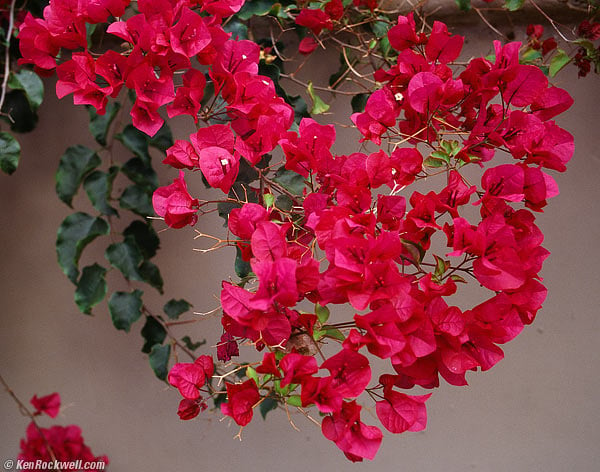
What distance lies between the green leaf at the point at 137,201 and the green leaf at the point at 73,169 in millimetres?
87

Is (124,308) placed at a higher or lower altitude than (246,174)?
lower

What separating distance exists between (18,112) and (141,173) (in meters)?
0.29

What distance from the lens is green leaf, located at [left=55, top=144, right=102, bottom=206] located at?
40.9 inches

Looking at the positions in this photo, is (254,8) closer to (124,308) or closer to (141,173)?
(141,173)

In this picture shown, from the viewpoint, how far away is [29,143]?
1.22 meters

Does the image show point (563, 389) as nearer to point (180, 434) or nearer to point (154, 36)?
point (180, 434)

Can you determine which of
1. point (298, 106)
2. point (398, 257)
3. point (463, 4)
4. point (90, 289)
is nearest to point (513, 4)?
point (463, 4)

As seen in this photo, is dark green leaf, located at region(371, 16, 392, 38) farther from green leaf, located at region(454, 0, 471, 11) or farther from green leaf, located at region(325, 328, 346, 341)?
green leaf, located at region(325, 328, 346, 341)

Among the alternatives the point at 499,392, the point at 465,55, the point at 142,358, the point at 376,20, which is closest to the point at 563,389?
the point at 499,392

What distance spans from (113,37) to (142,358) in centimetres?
76

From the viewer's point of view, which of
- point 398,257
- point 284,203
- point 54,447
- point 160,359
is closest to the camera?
point 398,257

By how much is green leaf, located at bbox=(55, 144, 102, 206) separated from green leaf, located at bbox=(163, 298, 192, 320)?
11.9 inches

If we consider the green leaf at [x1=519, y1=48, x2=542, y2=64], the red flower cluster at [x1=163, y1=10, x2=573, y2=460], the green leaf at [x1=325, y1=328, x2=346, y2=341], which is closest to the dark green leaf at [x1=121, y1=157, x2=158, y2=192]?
the red flower cluster at [x1=163, y1=10, x2=573, y2=460]

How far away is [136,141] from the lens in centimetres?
104
